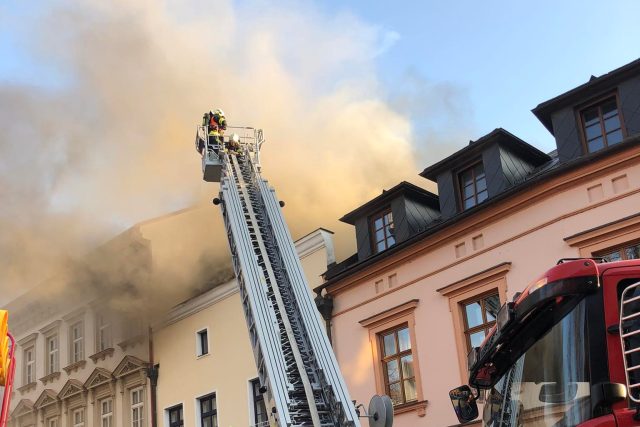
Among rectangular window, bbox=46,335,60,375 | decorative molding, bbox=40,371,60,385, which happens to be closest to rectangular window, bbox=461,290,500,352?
rectangular window, bbox=46,335,60,375

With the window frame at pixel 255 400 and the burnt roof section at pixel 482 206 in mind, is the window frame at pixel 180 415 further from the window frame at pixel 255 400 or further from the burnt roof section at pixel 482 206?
the burnt roof section at pixel 482 206

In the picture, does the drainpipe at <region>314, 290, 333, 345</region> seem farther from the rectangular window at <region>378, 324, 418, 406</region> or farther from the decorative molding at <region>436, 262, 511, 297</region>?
the decorative molding at <region>436, 262, 511, 297</region>

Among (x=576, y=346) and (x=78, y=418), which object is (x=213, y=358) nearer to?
(x=78, y=418)

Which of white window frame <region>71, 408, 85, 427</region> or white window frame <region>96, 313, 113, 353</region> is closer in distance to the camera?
white window frame <region>96, 313, 113, 353</region>

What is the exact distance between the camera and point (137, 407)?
62.8ft

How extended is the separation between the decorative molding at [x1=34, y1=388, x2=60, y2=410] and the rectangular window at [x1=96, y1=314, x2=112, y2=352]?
2.62 m

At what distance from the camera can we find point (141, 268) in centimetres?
1911

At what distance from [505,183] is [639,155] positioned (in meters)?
2.42

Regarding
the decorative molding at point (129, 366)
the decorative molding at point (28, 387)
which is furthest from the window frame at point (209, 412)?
the decorative molding at point (28, 387)

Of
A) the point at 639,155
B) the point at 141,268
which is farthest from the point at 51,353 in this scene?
the point at 639,155

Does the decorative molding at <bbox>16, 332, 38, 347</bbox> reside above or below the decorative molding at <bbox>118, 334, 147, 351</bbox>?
above

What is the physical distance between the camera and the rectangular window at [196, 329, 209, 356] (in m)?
17.5

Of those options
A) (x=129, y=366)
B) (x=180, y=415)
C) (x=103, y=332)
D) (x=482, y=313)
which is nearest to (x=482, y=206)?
(x=482, y=313)

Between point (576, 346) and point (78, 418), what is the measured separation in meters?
19.7
